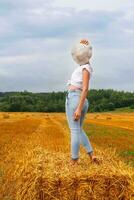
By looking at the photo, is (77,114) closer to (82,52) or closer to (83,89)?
(83,89)

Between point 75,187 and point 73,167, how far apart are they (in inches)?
27.2

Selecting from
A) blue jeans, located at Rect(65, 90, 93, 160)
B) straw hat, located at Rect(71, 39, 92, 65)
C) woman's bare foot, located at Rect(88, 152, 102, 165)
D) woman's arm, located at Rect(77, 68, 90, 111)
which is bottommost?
woman's bare foot, located at Rect(88, 152, 102, 165)

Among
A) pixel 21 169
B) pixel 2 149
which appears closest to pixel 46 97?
pixel 2 149

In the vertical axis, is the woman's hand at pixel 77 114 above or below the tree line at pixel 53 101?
above

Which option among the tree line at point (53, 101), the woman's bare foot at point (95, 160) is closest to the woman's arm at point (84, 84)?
the woman's bare foot at point (95, 160)

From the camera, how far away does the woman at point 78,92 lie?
29.6ft

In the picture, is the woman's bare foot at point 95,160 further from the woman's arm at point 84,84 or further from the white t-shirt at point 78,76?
the white t-shirt at point 78,76

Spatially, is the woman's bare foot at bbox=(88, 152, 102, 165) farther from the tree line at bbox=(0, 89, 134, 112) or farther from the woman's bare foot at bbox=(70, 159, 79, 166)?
the tree line at bbox=(0, 89, 134, 112)

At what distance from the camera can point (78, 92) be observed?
9.18m

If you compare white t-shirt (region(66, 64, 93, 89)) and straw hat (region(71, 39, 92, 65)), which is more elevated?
straw hat (region(71, 39, 92, 65))

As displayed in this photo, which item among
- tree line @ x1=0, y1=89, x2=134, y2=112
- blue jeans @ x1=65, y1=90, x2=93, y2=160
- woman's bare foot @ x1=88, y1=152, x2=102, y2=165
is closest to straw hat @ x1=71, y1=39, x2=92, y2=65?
blue jeans @ x1=65, y1=90, x2=93, y2=160

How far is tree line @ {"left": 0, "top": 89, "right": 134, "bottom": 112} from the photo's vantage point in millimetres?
95062

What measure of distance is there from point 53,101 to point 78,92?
9591 centimetres

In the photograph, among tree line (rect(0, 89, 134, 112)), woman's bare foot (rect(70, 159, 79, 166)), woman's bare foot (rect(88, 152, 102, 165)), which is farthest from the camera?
tree line (rect(0, 89, 134, 112))
